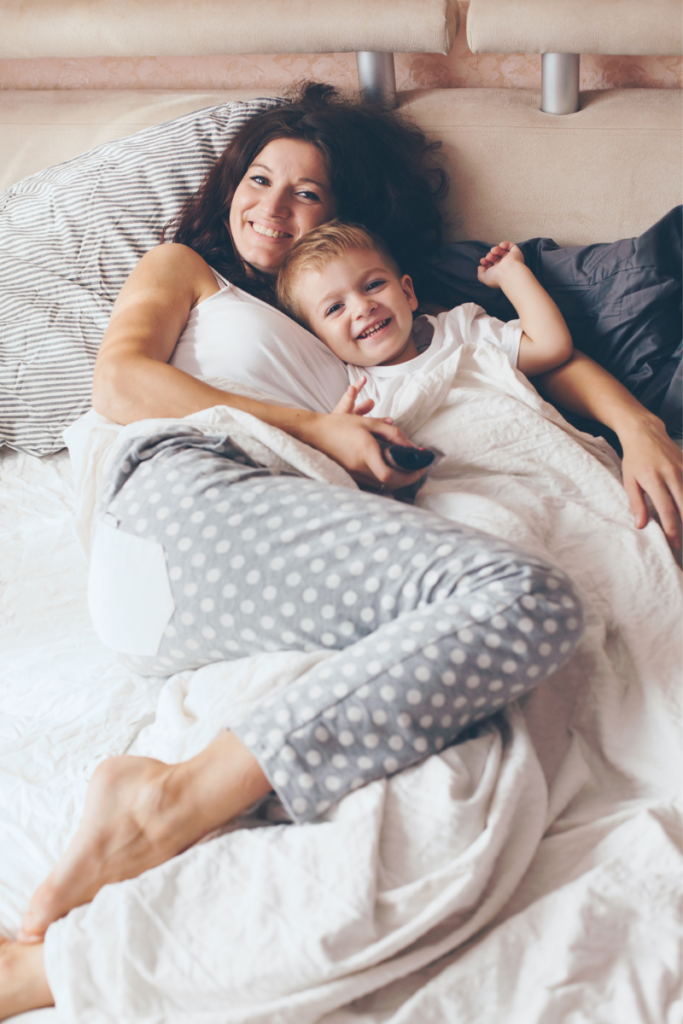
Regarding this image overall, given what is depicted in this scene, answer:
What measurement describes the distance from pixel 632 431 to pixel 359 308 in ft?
1.53

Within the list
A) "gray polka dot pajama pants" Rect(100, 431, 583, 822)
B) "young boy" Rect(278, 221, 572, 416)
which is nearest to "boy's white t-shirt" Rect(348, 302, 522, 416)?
"young boy" Rect(278, 221, 572, 416)

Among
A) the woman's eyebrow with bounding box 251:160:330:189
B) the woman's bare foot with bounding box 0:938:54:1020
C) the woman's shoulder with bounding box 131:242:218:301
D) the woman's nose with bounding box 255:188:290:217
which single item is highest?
the woman's eyebrow with bounding box 251:160:330:189

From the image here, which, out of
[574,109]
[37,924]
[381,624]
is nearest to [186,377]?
[381,624]

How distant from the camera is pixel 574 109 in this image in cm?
147

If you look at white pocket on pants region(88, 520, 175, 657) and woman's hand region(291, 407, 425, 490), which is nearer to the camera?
white pocket on pants region(88, 520, 175, 657)

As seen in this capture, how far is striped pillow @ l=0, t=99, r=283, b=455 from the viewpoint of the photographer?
148 cm

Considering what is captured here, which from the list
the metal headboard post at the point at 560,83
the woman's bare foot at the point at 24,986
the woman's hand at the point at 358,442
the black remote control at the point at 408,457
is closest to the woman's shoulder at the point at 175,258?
the woman's hand at the point at 358,442

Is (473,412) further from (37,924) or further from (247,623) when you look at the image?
(37,924)

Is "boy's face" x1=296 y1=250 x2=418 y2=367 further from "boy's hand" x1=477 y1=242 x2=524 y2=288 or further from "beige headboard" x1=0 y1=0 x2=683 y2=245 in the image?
"beige headboard" x1=0 y1=0 x2=683 y2=245

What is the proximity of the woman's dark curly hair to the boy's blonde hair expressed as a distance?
0.08 m

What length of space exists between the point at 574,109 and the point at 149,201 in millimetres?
806

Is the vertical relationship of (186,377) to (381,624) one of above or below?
above

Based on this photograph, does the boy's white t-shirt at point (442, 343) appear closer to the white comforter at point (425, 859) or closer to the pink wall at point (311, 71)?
the white comforter at point (425, 859)

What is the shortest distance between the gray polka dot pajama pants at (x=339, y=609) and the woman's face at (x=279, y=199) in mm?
538
